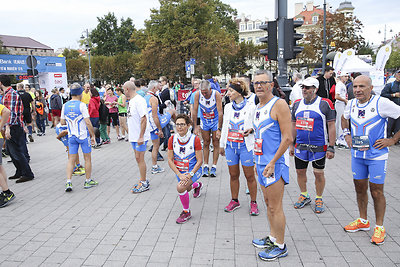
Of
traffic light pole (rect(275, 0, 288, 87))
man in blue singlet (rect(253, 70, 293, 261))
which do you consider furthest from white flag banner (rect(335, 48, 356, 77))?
man in blue singlet (rect(253, 70, 293, 261))

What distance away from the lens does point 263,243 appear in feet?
12.1

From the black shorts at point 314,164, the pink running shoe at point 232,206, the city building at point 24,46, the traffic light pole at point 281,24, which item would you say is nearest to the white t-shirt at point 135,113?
the pink running shoe at point 232,206

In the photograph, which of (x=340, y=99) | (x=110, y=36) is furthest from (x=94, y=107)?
(x=110, y=36)

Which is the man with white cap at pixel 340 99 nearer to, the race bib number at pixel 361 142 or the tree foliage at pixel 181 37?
the race bib number at pixel 361 142

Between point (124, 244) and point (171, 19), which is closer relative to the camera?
point (124, 244)

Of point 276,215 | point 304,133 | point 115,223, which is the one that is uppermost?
point 304,133

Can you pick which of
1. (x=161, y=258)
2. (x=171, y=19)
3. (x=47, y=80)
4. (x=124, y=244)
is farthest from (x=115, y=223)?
(x=171, y=19)

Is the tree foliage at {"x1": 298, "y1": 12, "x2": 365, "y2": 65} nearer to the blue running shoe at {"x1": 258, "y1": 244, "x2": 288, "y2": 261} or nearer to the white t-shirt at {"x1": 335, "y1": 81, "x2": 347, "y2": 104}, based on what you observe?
the white t-shirt at {"x1": 335, "y1": 81, "x2": 347, "y2": 104}

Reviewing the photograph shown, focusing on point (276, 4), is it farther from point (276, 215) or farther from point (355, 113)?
point (276, 215)

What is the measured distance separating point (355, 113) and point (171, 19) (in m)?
37.2

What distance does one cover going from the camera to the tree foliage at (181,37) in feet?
120

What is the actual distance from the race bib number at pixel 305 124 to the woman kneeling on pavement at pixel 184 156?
1498mm

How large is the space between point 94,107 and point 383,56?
40.8ft

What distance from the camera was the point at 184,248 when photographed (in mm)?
→ 3752
